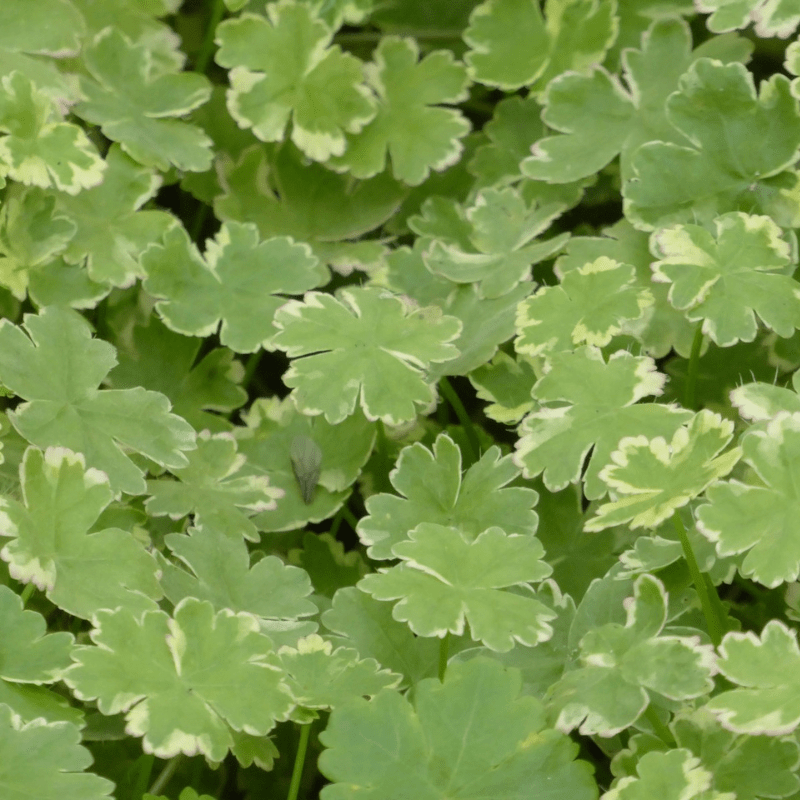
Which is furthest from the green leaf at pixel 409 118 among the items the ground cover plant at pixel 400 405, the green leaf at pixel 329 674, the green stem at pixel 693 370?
the green leaf at pixel 329 674

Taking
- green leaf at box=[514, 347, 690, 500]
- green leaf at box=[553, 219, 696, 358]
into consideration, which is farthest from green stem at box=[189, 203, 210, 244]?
green leaf at box=[514, 347, 690, 500]

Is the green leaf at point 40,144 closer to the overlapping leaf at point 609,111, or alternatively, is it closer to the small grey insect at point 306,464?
the small grey insect at point 306,464

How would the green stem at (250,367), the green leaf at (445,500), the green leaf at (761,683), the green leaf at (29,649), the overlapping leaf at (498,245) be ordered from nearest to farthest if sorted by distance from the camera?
the green leaf at (761,683) < the green leaf at (29,649) < the green leaf at (445,500) < the overlapping leaf at (498,245) < the green stem at (250,367)

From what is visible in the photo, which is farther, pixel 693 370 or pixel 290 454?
pixel 290 454

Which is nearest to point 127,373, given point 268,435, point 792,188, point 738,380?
point 268,435

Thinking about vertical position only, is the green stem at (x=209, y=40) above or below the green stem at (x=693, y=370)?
above

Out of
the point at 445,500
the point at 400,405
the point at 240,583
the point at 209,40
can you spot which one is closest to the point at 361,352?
the point at 400,405

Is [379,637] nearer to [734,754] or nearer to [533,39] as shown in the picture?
[734,754]

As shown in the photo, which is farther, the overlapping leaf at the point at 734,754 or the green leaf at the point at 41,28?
the green leaf at the point at 41,28

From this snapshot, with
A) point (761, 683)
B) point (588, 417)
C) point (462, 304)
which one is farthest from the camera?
point (462, 304)
